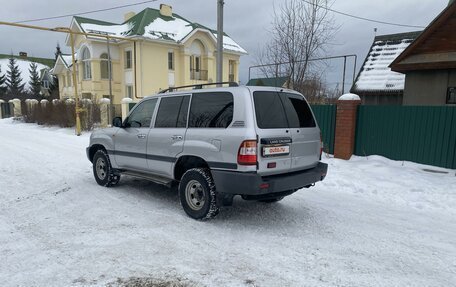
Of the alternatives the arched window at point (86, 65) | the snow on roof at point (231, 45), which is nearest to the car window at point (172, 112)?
the arched window at point (86, 65)

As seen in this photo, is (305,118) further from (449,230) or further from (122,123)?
(122,123)

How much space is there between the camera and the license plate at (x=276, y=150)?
437cm

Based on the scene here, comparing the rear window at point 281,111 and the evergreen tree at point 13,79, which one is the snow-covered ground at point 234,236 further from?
the evergreen tree at point 13,79

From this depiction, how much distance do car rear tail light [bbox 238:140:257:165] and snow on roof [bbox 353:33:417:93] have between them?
12.9 m

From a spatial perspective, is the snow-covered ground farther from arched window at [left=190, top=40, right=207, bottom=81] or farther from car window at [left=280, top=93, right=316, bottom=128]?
arched window at [left=190, top=40, right=207, bottom=81]

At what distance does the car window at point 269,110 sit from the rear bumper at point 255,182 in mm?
704

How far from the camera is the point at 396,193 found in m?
6.64

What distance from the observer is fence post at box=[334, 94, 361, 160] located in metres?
9.36

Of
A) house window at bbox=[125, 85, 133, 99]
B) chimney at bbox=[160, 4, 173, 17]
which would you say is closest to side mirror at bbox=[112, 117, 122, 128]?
house window at bbox=[125, 85, 133, 99]

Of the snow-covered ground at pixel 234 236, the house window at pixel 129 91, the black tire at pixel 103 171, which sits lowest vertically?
the snow-covered ground at pixel 234 236

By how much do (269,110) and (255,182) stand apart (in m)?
1.09

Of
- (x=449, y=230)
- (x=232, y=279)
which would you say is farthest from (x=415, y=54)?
(x=232, y=279)

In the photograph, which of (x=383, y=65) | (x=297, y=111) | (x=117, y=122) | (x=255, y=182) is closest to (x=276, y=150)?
(x=255, y=182)

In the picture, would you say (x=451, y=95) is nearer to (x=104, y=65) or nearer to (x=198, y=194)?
(x=198, y=194)
